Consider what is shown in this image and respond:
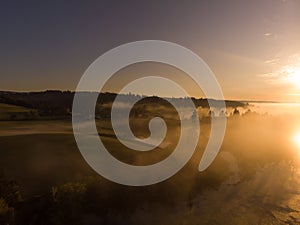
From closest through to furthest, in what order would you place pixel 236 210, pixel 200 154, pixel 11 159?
pixel 236 210 → pixel 11 159 → pixel 200 154

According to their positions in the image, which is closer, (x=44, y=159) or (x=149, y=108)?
(x=44, y=159)

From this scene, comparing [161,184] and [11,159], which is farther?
[11,159]

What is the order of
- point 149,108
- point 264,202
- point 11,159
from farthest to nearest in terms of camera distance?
point 149,108
point 11,159
point 264,202

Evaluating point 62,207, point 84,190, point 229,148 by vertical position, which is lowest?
point 62,207

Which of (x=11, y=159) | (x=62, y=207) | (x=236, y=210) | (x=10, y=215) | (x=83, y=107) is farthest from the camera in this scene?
(x=83, y=107)

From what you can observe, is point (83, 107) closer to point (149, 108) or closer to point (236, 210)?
point (149, 108)

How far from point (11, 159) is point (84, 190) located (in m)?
13.8

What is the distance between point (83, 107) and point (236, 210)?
112289 mm

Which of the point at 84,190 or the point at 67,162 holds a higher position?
the point at 67,162

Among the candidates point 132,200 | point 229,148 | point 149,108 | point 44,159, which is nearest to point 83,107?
point 149,108

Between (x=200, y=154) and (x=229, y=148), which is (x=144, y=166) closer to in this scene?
(x=200, y=154)

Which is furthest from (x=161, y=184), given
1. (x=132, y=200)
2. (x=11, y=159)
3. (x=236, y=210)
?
(x=11, y=159)

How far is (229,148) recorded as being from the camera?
191ft

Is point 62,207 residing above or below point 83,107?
below
